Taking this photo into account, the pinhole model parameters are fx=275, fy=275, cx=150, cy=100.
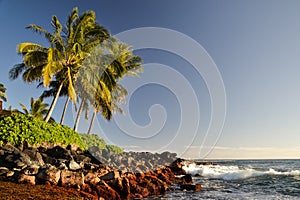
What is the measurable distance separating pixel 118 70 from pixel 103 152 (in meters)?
9.01

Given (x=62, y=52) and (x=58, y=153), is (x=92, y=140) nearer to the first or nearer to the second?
(x=62, y=52)

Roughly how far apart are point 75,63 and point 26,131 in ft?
30.6

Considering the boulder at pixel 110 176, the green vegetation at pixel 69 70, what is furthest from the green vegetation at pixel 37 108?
the boulder at pixel 110 176

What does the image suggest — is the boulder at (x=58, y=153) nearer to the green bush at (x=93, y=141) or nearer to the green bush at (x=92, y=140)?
the green bush at (x=93, y=141)

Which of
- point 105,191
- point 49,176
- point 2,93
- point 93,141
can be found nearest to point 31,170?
point 49,176

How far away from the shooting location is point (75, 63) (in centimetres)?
2380

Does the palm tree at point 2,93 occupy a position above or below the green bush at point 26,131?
above

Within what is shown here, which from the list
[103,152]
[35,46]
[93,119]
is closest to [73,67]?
[35,46]

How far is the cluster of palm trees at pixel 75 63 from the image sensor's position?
840 inches

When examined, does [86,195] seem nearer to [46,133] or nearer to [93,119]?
[46,133]

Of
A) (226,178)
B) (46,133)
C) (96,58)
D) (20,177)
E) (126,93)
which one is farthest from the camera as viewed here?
(126,93)

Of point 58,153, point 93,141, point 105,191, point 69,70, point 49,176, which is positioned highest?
point 69,70

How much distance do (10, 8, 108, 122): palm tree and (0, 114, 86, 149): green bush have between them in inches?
101

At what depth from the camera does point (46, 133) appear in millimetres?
17594
